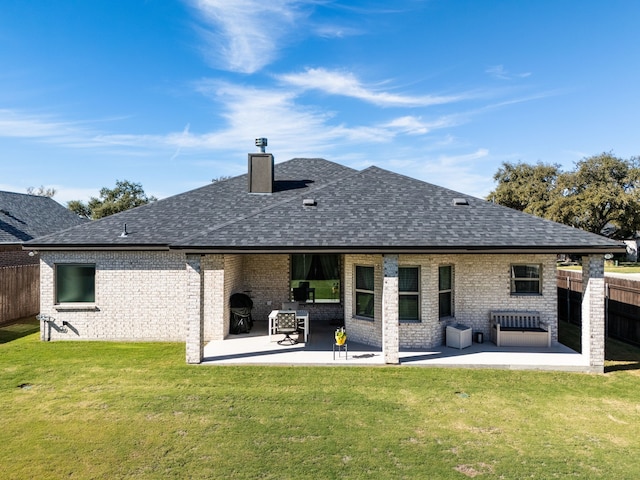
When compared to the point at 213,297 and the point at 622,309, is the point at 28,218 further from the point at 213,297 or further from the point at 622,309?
the point at 622,309

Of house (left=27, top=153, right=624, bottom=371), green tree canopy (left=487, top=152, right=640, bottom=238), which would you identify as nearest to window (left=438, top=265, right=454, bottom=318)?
house (left=27, top=153, right=624, bottom=371)

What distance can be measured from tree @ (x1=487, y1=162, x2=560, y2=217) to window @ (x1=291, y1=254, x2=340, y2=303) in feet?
131

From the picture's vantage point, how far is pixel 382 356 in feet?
30.9

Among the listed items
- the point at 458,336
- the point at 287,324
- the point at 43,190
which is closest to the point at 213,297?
the point at 287,324

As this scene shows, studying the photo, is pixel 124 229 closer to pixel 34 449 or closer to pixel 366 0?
pixel 34 449

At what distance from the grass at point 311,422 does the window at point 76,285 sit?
2.82 metres

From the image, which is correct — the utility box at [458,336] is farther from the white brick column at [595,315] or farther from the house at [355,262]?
the white brick column at [595,315]

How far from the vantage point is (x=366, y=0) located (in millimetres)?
14023

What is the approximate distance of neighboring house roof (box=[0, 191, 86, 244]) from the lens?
19969mm

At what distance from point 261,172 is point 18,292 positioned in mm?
11025

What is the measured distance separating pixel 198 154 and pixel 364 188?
23.9 metres

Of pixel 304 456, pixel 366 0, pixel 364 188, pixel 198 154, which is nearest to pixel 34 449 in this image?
pixel 304 456

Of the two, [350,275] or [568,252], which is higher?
[568,252]

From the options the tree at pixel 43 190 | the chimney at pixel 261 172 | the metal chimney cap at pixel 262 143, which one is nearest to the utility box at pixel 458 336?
the chimney at pixel 261 172
